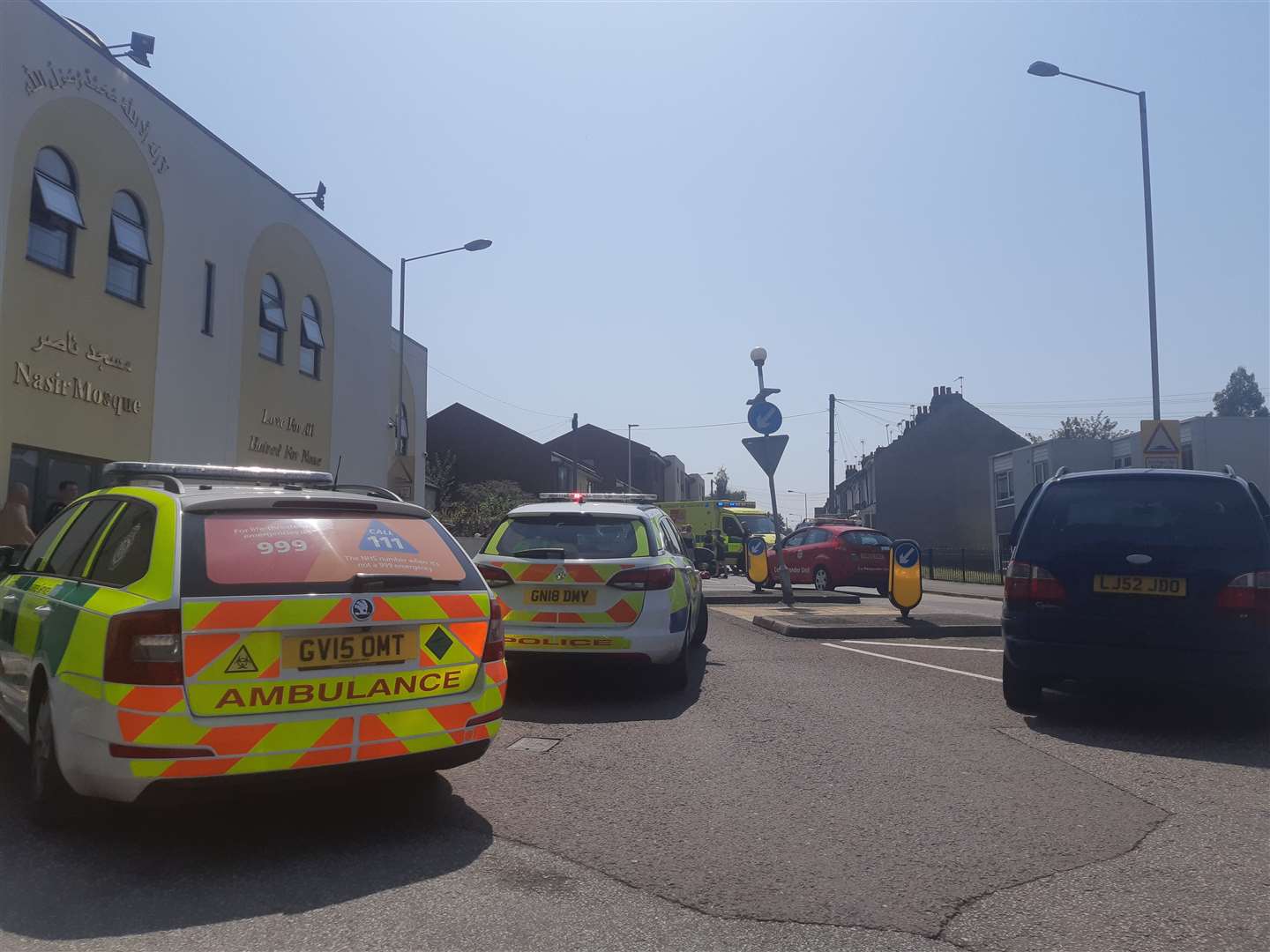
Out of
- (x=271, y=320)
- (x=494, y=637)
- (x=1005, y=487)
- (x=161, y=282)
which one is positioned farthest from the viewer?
(x=1005, y=487)

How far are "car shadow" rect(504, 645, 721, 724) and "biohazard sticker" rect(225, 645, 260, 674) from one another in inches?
125

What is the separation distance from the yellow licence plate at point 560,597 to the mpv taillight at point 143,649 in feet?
13.1

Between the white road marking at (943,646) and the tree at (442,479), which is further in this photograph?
the tree at (442,479)

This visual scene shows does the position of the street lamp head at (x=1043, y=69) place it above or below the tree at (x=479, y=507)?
above

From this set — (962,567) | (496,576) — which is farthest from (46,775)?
(962,567)

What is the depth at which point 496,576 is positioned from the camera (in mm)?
8117

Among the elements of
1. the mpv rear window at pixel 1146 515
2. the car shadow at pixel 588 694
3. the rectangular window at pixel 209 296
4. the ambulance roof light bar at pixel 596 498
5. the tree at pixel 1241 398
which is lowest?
the car shadow at pixel 588 694

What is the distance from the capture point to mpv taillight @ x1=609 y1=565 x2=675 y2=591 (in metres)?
7.87

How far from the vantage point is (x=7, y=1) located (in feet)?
41.2

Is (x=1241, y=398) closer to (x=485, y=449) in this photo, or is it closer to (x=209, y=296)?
(x=485, y=449)

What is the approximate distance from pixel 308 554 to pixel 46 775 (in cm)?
140

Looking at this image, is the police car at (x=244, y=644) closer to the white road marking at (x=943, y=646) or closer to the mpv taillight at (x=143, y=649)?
the mpv taillight at (x=143, y=649)

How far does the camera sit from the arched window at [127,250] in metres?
14.9

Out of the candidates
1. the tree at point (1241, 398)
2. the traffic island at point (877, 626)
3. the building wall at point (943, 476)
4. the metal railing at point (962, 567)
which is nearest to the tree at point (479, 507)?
the metal railing at point (962, 567)
